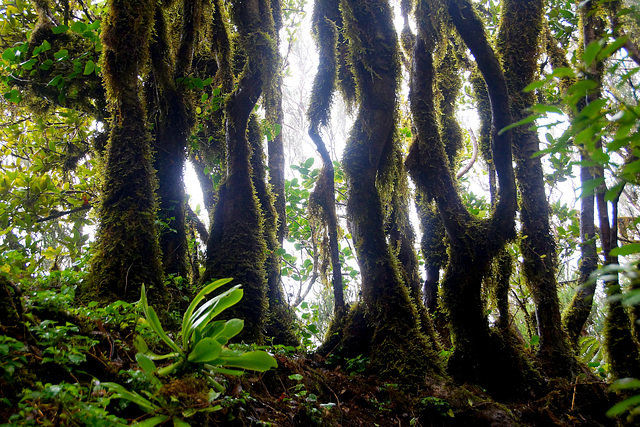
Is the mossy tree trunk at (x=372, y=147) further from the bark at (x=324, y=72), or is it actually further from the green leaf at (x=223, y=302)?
the green leaf at (x=223, y=302)

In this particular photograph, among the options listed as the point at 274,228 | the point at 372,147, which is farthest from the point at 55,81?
the point at 372,147

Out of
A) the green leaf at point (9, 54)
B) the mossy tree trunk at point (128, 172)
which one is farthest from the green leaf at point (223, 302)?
the green leaf at point (9, 54)

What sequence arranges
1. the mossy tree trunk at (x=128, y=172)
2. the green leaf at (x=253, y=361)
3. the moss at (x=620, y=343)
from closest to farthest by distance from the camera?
the green leaf at (x=253, y=361) → the mossy tree trunk at (x=128, y=172) → the moss at (x=620, y=343)

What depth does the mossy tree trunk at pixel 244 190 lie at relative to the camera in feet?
12.0

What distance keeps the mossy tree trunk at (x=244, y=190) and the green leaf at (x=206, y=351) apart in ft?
6.25

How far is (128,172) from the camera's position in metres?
3.32

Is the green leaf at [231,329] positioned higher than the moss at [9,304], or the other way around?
the moss at [9,304]

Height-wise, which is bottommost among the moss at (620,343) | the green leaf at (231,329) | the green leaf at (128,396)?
the moss at (620,343)

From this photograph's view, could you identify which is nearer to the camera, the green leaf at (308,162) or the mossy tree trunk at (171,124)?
the mossy tree trunk at (171,124)

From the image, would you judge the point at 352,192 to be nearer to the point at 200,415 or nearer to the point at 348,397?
the point at 348,397

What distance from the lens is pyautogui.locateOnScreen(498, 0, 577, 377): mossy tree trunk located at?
4.07 metres

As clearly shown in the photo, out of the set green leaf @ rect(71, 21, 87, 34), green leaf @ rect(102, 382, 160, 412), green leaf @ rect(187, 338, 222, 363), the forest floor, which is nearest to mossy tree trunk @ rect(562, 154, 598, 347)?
the forest floor

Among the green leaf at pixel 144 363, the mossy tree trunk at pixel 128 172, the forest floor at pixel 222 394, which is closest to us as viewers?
the forest floor at pixel 222 394

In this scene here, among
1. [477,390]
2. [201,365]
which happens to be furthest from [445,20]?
[201,365]
